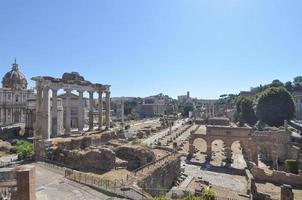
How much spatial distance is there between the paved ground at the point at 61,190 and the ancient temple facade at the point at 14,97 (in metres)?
51.1

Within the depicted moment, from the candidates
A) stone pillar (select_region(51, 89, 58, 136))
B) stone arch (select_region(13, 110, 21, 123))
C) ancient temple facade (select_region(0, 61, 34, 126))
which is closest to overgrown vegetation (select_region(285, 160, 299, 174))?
stone pillar (select_region(51, 89, 58, 136))

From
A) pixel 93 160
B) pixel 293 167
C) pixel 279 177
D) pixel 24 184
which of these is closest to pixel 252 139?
pixel 293 167

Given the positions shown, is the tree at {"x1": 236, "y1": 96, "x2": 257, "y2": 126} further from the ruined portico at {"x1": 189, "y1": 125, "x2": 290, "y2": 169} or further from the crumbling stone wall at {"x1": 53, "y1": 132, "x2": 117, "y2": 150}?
the crumbling stone wall at {"x1": 53, "y1": 132, "x2": 117, "y2": 150}

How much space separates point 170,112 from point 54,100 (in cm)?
13375

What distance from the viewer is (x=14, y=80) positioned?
73.2 metres

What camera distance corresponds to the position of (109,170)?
26.7 meters

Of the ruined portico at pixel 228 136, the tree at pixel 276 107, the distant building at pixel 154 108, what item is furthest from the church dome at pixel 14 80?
the distant building at pixel 154 108

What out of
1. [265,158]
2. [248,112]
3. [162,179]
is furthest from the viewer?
[248,112]

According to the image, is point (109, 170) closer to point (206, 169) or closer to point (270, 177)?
point (206, 169)

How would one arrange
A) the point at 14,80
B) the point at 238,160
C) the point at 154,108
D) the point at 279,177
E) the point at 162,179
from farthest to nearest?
the point at 154,108
the point at 14,80
the point at 238,160
the point at 279,177
the point at 162,179

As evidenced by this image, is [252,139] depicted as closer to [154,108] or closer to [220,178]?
[220,178]

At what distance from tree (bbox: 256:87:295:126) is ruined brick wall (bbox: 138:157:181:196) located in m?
32.1

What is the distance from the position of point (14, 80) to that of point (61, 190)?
64.7 metres

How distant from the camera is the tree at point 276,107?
55875 millimetres
